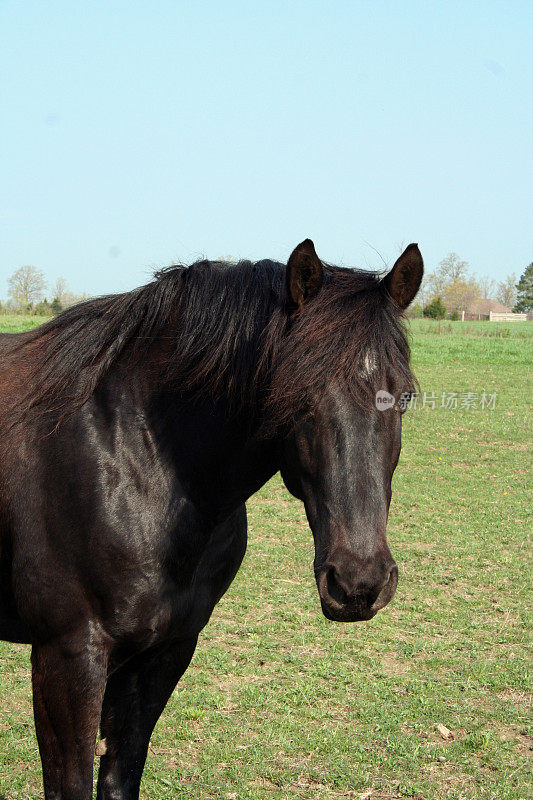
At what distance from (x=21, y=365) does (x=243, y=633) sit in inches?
123

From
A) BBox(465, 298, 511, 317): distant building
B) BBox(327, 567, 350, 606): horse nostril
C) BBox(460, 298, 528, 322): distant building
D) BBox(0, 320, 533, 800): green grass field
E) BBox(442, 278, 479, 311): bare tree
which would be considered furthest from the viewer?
BBox(465, 298, 511, 317): distant building

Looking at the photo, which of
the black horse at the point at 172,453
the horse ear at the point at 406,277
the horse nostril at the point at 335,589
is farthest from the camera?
the horse ear at the point at 406,277

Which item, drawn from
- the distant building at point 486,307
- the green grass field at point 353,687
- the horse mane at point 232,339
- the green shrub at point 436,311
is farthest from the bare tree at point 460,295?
the horse mane at point 232,339

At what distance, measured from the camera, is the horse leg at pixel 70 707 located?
7.49 feet

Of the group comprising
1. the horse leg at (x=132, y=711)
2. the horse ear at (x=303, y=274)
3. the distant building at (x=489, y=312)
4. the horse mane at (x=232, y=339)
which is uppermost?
the distant building at (x=489, y=312)

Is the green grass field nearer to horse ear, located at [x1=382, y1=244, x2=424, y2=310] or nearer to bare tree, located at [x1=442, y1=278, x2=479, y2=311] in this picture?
horse ear, located at [x1=382, y1=244, x2=424, y2=310]

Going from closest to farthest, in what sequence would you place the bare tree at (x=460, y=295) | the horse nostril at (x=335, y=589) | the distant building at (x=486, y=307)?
the horse nostril at (x=335, y=589) < the bare tree at (x=460, y=295) < the distant building at (x=486, y=307)

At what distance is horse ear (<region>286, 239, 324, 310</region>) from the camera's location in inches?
82.9

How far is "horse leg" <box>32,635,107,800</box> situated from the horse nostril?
0.83 meters

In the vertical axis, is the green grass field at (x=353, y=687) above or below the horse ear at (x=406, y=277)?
below

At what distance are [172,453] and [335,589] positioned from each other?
78cm

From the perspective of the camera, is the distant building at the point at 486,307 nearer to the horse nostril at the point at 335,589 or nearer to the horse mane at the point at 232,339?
the horse mane at the point at 232,339

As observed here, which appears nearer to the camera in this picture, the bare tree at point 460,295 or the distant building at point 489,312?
the distant building at point 489,312

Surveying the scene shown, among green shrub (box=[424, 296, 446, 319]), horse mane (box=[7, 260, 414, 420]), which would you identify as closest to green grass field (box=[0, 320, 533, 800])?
horse mane (box=[7, 260, 414, 420])
